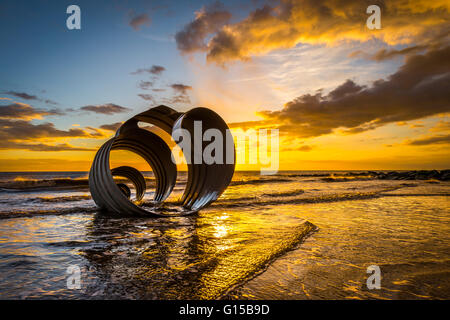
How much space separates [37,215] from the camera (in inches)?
301

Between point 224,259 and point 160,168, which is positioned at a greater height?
point 160,168

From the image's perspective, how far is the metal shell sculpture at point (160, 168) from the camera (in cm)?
676

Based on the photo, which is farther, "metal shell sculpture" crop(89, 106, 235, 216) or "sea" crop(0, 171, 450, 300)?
"metal shell sculpture" crop(89, 106, 235, 216)

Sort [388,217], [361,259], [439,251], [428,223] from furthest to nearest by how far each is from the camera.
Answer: [388,217]
[428,223]
[439,251]
[361,259]

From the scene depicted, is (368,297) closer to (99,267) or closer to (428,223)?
(99,267)

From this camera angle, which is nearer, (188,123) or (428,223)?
(428,223)

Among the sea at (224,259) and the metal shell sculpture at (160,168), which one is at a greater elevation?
the metal shell sculpture at (160,168)

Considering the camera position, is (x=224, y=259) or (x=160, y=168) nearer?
(x=224, y=259)

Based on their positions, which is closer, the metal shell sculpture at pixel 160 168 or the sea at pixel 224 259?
the sea at pixel 224 259

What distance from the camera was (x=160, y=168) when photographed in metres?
A: 10.4

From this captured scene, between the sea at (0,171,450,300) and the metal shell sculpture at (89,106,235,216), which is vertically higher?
the metal shell sculpture at (89,106,235,216)

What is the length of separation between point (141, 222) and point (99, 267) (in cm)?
319

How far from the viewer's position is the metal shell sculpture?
6.76 meters
